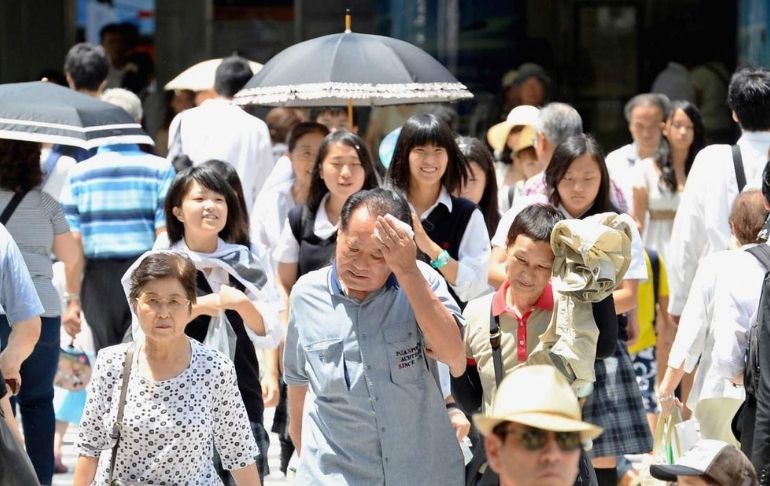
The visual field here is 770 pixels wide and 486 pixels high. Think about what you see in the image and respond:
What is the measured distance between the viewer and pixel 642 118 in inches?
404

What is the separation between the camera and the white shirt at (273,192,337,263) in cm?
709

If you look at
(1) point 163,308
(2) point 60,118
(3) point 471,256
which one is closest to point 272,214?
(2) point 60,118

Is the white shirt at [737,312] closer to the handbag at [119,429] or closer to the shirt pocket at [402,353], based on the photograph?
the shirt pocket at [402,353]

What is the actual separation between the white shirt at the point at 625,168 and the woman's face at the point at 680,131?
0.92 feet

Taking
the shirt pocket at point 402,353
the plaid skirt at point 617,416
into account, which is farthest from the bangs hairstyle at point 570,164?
the shirt pocket at point 402,353

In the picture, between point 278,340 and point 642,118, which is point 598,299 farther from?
point 642,118

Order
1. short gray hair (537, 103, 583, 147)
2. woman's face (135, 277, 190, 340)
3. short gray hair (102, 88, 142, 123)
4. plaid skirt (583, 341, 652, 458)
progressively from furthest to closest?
short gray hair (102, 88, 142, 123)
short gray hair (537, 103, 583, 147)
plaid skirt (583, 341, 652, 458)
woman's face (135, 277, 190, 340)

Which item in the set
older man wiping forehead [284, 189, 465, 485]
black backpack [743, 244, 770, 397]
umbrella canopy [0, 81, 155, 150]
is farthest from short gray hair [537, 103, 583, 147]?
older man wiping forehead [284, 189, 465, 485]

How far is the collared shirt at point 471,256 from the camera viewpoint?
6738 mm

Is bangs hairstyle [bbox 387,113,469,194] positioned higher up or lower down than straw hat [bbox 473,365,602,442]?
higher up

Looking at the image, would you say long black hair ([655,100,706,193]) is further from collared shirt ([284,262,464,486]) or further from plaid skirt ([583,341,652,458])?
collared shirt ([284,262,464,486])

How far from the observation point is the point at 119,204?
8.15 meters

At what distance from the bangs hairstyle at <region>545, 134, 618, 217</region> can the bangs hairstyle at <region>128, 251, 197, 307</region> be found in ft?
A: 6.14

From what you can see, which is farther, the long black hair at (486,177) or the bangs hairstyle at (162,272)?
the long black hair at (486,177)
